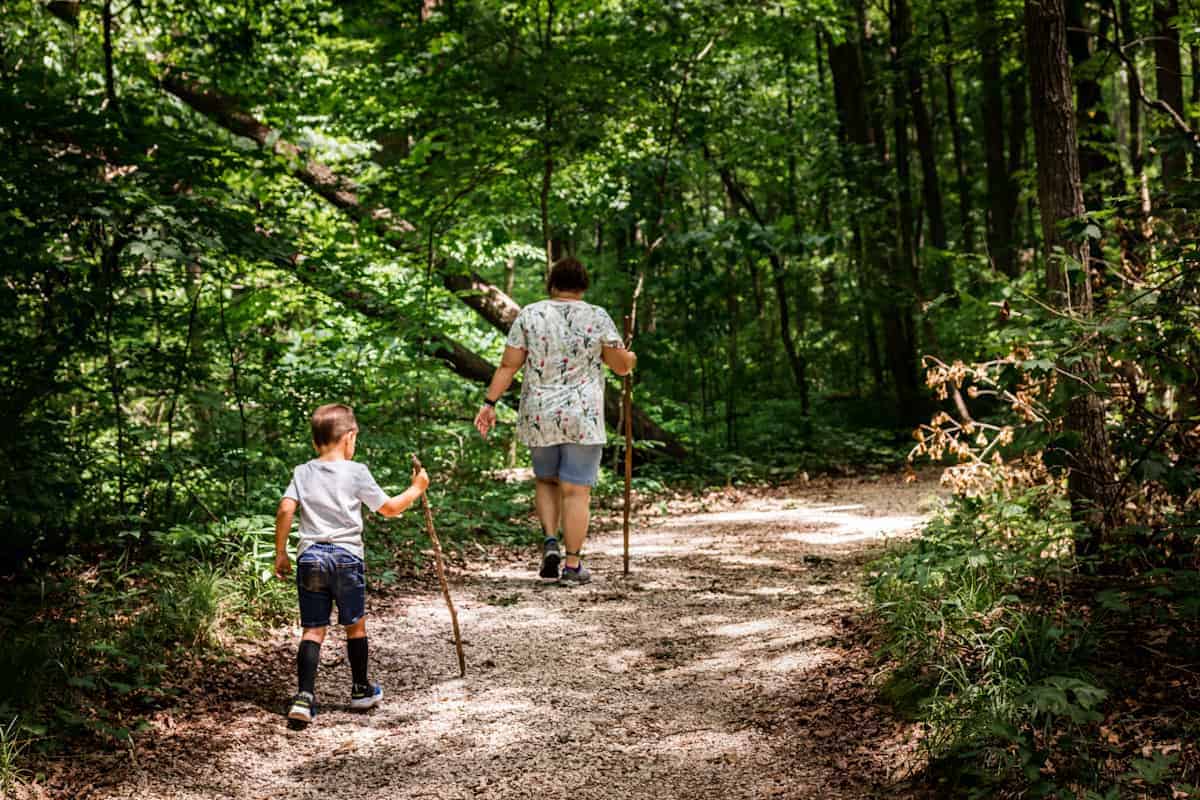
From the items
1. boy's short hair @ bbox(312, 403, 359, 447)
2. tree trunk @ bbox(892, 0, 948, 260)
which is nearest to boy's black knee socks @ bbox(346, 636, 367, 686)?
boy's short hair @ bbox(312, 403, 359, 447)

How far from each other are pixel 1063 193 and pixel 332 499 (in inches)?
171

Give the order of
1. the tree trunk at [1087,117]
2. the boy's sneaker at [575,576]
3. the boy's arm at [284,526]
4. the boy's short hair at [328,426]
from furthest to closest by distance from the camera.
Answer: the tree trunk at [1087,117]
the boy's sneaker at [575,576]
the boy's short hair at [328,426]
the boy's arm at [284,526]

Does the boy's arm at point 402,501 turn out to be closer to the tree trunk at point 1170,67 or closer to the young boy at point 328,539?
the young boy at point 328,539

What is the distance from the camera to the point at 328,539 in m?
4.40

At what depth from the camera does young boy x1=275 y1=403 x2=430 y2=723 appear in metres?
4.37

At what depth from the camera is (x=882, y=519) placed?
885 cm

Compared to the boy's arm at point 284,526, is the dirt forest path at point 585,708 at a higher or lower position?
lower

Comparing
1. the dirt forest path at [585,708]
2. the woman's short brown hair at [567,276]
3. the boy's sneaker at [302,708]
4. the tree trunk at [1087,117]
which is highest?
the tree trunk at [1087,117]

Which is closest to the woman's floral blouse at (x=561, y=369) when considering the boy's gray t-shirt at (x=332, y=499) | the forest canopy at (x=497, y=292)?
the forest canopy at (x=497, y=292)

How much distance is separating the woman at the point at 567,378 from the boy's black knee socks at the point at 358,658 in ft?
7.55

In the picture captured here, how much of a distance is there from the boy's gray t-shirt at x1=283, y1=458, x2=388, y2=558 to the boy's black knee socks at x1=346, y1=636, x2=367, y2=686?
449 mm

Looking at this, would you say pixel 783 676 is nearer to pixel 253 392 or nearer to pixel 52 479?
pixel 52 479

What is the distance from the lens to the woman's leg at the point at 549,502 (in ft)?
22.4

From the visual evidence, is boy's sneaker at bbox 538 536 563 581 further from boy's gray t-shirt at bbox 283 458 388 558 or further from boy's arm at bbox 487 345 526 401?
boy's gray t-shirt at bbox 283 458 388 558
